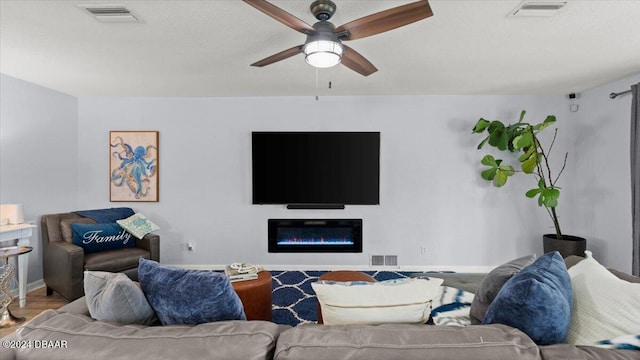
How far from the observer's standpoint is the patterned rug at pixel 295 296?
2686 millimetres

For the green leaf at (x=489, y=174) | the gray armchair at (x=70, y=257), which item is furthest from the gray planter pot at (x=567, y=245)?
the gray armchair at (x=70, y=257)

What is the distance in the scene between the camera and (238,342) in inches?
38.8

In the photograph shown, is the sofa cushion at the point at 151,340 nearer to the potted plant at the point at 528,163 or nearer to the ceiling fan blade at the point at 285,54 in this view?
the ceiling fan blade at the point at 285,54

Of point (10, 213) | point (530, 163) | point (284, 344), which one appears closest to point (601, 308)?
point (284, 344)

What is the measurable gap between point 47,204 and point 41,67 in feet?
5.60

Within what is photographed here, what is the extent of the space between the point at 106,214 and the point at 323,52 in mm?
3436

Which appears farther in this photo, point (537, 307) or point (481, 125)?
point (481, 125)

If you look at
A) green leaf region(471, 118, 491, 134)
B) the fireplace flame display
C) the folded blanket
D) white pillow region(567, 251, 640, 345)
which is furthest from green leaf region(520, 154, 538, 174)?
the folded blanket

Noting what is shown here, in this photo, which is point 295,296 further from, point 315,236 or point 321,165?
point 321,165

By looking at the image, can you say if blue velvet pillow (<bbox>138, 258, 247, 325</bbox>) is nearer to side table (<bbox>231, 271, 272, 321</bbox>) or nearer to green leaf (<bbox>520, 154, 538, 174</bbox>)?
side table (<bbox>231, 271, 272, 321</bbox>)

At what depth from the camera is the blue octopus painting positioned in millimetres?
4043

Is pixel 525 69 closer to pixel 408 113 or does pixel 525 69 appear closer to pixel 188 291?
pixel 408 113

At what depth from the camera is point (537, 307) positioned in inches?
43.6

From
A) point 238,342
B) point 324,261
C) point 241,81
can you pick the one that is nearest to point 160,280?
point 238,342
